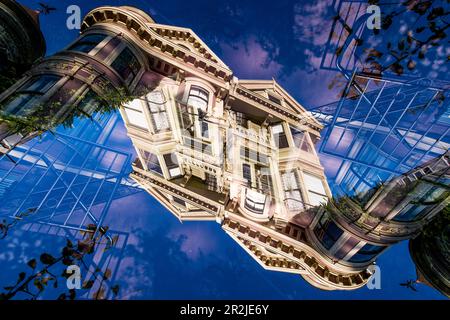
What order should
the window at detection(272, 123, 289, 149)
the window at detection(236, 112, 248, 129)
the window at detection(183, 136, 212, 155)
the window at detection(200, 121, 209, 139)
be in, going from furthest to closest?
the window at detection(236, 112, 248, 129) → the window at detection(272, 123, 289, 149) → the window at detection(183, 136, 212, 155) → the window at detection(200, 121, 209, 139)

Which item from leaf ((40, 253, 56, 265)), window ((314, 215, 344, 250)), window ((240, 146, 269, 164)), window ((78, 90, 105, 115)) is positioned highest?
window ((240, 146, 269, 164))

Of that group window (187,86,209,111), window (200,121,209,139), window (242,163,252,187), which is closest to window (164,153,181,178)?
window (200,121,209,139)

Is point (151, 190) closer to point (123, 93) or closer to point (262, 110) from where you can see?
point (123, 93)

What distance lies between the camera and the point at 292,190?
1661 cm

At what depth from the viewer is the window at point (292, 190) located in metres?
15.4

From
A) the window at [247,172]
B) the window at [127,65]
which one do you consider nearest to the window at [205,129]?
the window at [247,172]

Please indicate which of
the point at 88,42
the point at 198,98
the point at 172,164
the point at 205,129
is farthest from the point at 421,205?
the point at 88,42

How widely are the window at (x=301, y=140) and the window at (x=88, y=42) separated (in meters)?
16.5

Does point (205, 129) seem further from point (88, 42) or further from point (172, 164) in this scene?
point (88, 42)

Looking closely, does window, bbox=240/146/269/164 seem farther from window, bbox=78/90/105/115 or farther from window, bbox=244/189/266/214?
window, bbox=78/90/105/115

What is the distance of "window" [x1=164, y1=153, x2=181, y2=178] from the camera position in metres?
17.6

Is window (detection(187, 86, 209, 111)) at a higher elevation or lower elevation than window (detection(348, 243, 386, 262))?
higher

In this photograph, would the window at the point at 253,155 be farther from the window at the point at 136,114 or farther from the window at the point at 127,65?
the window at the point at 127,65

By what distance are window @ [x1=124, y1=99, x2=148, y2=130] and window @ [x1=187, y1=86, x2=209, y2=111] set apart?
3466mm
